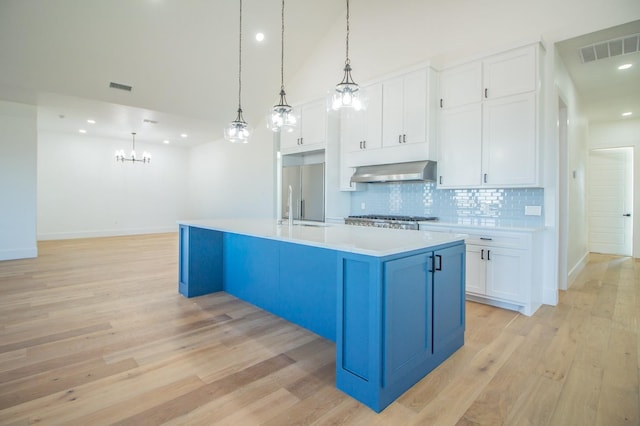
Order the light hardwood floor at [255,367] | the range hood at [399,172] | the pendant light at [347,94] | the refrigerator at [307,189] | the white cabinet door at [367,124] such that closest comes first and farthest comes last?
the light hardwood floor at [255,367] < the pendant light at [347,94] < the range hood at [399,172] < the white cabinet door at [367,124] < the refrigerator at [307,189]

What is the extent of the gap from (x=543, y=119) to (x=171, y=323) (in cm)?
431

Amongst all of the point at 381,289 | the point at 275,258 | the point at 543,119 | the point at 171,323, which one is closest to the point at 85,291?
the point at 171,323

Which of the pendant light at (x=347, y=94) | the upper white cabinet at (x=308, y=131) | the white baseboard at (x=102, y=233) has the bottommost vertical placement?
the white baseboard at (x=102, y=233)

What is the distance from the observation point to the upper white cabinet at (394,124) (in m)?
4.12

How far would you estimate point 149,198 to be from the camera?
33.2ft

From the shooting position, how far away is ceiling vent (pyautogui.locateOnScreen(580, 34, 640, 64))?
11.2 ft

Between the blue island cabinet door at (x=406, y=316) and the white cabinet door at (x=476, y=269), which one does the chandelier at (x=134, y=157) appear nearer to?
the white cabinet door at (x=476, y=269)

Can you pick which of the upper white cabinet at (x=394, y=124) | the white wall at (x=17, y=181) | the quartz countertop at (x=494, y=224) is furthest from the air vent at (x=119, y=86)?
the quartz countertop at (x=494, y=224)

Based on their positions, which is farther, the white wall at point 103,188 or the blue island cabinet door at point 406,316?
the white wall at point 103,188

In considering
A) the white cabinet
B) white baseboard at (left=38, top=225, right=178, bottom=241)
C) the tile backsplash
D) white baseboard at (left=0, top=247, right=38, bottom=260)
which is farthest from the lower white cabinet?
white baseboard at (left=38, top=225, right=178, bottom=241)

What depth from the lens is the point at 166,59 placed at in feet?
17.5

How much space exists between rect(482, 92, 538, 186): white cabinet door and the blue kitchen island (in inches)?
67.4

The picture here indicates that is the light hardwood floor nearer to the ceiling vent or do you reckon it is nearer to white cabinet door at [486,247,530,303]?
white cabinet door at [486,247,530,303]

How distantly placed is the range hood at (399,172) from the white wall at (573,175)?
166cm
